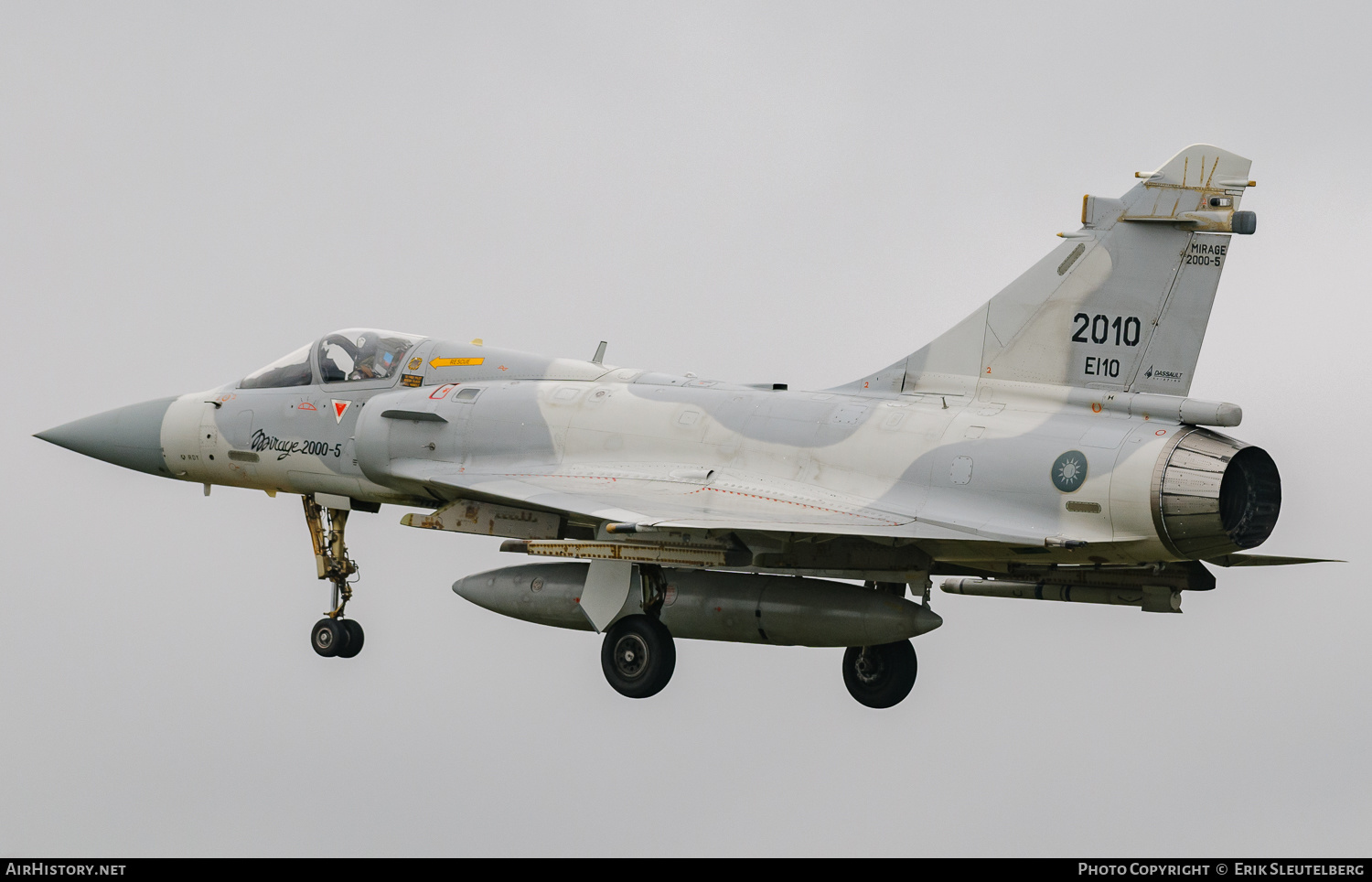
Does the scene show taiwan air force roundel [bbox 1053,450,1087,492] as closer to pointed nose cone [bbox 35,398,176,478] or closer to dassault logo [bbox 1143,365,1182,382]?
dassault logo [bbox 1143,365,1182,382]

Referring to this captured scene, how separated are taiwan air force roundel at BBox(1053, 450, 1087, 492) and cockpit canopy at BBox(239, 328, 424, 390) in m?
6.67

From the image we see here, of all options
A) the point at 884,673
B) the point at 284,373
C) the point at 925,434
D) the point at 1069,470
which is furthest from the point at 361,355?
the point at 1069,470

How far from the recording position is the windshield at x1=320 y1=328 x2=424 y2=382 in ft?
49.7

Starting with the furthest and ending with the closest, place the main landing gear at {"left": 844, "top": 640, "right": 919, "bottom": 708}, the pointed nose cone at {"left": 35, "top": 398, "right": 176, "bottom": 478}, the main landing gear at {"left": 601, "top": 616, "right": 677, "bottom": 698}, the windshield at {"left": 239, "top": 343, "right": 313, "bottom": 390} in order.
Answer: the pointed nose cone at {"left": 35, "top": 398, "right": 176, "bottom": 478} < the windshield at {"left": 239, "top": 343, "right": 313, "bottom": 390} < the main landing gear at {"left": 844, "top": 640, "right": 919, "bottom": 708} < the main landing gear at {"left": 601, "top": 616, "right": 677, "bottom": 698}

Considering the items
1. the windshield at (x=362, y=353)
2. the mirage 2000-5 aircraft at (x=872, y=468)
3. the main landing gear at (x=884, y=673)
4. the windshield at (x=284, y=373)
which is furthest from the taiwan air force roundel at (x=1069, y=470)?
the windshield at (x=284, y=373)

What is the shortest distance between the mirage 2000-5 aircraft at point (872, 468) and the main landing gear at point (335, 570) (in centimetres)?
41

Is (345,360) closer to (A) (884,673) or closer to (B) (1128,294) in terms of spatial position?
(A) (884,673)

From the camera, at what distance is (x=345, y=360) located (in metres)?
15.3

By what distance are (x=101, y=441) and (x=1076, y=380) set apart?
31.9ft

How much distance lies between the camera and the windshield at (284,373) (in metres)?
15.5

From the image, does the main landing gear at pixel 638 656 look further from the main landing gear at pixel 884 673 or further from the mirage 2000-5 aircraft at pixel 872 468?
the main landing gear at pixel 884 673

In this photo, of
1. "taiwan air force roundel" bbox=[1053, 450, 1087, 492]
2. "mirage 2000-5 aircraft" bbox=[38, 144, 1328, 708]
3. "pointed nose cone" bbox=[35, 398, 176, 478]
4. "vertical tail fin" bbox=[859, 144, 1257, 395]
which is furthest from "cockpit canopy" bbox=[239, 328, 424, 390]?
"taiwan air force roundel" bbox=[1053, 450, 1087, 492]

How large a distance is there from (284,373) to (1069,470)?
806 cm

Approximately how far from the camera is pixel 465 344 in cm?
1498
